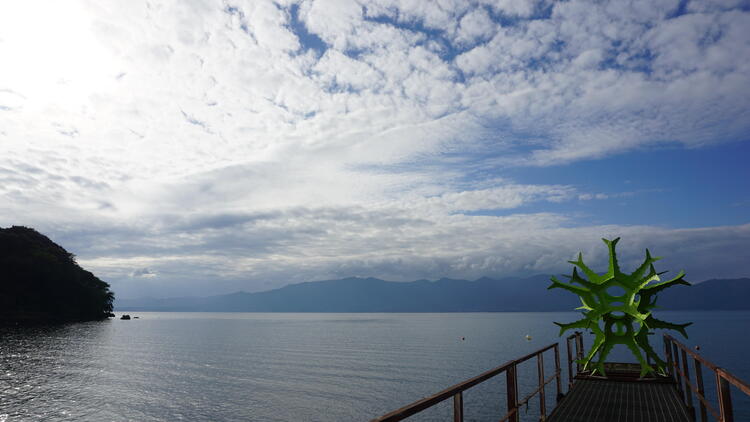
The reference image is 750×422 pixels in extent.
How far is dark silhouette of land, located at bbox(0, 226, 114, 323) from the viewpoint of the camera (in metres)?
101

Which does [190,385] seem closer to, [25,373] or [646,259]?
[25,373]

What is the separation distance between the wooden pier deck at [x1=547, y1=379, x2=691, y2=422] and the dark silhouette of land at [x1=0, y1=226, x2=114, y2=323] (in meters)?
119

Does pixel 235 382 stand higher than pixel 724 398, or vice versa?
pixel 724 398

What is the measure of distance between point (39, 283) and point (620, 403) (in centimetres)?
12781

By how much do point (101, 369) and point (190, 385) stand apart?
47.2ft

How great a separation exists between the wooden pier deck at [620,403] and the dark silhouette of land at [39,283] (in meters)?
119

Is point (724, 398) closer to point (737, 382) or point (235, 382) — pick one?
point (737, 382)

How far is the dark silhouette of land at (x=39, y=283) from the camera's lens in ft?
331

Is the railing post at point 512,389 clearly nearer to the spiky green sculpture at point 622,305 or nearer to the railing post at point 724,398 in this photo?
the railing post at point 724,398

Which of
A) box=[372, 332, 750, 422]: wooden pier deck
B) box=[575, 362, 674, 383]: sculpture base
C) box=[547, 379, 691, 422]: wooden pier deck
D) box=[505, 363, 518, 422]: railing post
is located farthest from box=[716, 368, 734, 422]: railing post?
box=[575, 362, 674, 383]: sculpture base

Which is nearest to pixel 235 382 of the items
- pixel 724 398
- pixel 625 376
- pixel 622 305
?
pixel 625 376

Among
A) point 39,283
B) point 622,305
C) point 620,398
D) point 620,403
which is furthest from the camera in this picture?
point 39,283

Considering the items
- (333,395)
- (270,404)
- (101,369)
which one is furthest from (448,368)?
(101,369)

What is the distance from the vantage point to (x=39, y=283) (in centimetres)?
10625
